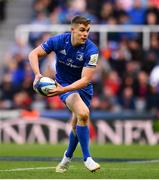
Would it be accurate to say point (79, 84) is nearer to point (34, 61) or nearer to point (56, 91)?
point (56, 91)

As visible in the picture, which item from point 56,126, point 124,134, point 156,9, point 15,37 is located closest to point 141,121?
point 124,134

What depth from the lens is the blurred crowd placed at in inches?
829

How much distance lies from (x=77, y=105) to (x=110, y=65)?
34.5 ft

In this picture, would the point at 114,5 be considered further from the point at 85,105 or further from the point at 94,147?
the point at 85,105

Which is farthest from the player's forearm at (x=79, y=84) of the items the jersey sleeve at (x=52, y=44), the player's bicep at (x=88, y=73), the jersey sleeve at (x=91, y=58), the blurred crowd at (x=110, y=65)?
the blurred crowd at (x=110, y=65)

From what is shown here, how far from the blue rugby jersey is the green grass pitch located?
1.27m

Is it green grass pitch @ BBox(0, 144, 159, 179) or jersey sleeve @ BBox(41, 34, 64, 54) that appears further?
jersey sleeve @ BBox(41, 34, 64, 54)

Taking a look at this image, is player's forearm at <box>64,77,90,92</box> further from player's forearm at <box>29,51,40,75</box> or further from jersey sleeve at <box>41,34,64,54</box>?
jersey sleeve at <box>41,34,64,54</box>

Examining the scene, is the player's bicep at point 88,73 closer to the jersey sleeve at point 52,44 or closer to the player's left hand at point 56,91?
the player's left hand at point 56,91

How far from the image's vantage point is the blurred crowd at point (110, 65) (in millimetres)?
21047

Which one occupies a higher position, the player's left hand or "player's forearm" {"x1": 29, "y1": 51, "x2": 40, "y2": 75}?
"player's forearm" {"x1": 29, "y1": 51, "x2": 40, "y2": 75}

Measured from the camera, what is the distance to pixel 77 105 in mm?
11375

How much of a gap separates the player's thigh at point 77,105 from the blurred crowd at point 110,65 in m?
9.17

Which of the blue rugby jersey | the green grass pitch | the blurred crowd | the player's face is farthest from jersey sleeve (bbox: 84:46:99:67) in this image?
the blurred crowd
